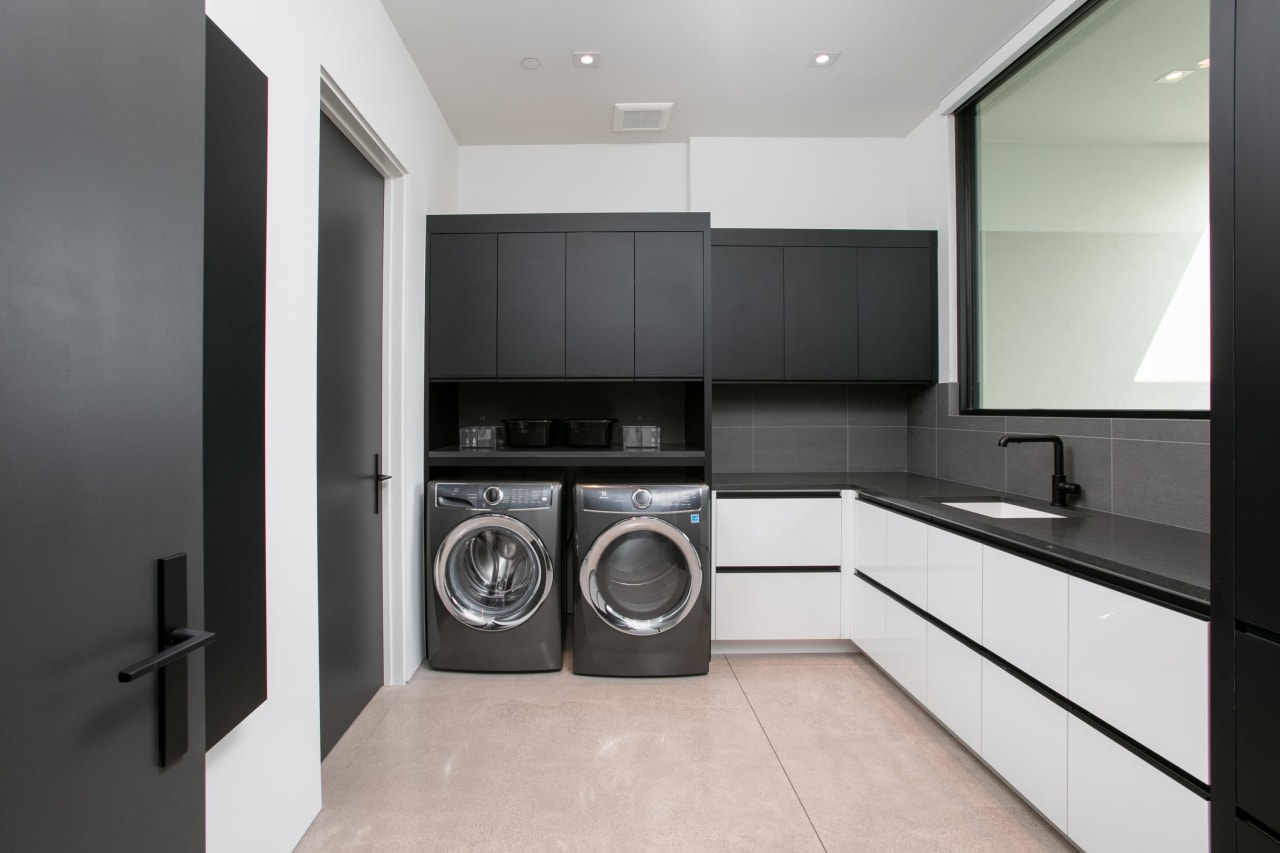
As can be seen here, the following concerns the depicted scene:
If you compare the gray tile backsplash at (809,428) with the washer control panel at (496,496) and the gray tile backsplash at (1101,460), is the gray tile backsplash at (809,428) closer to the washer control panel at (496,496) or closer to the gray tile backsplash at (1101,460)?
the gray tile backsplash at (1101,460)

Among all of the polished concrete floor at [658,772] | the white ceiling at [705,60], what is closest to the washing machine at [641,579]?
the polished concrete floor at [658,772]

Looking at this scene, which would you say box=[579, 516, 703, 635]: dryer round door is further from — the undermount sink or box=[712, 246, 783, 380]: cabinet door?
the undermount sink

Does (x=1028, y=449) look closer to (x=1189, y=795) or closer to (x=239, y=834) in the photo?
(x=1189, y=795)

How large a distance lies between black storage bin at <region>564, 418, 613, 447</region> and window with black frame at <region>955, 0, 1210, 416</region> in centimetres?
178

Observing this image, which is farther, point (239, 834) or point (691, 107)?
point (691, 107)

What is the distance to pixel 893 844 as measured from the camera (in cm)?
167

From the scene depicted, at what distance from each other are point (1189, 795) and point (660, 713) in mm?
1600

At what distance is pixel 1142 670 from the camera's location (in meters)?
1.33

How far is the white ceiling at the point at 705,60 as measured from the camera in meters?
2.36

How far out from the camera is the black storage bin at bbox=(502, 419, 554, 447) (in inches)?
120

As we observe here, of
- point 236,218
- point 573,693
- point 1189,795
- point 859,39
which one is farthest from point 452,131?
point 1189,795

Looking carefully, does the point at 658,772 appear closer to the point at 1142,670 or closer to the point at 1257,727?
the point at 1142,670

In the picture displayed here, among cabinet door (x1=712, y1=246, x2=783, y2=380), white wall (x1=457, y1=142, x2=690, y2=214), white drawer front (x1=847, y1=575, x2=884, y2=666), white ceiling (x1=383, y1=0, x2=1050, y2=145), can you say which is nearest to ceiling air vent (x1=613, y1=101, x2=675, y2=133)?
white ceiling (x1=383, y1=0, x2=1050, y2=145)

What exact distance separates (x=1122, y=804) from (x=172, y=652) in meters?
→ 1.86
